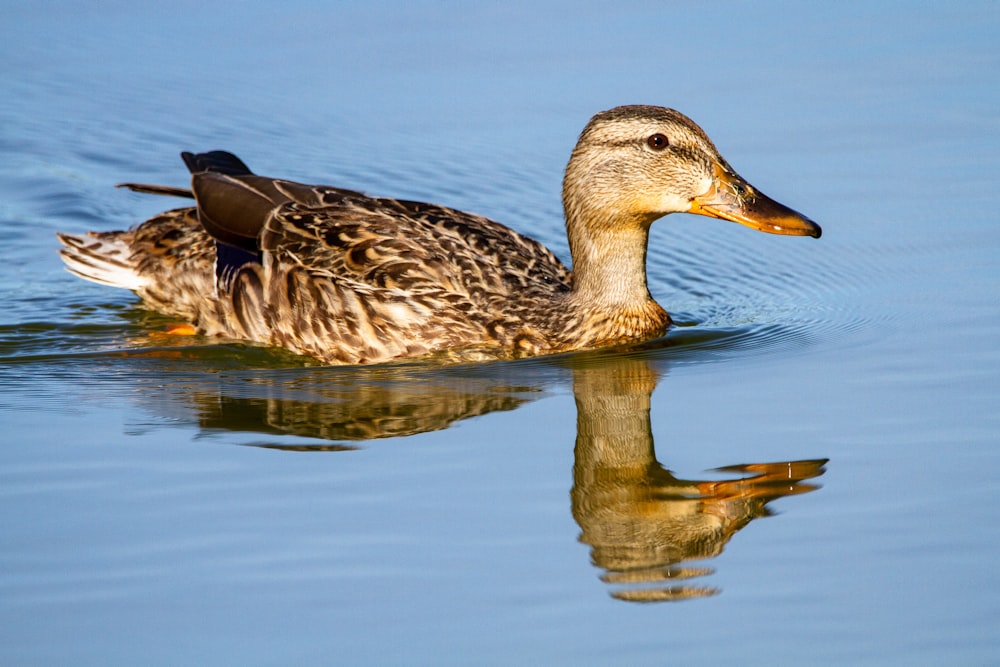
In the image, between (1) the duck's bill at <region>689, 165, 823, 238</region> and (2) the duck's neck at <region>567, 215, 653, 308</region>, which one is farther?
(2) the duck's neck at <region>567, 215, 653, 308</region>

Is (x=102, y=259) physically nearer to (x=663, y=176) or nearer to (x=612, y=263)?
(x=612, y=263)

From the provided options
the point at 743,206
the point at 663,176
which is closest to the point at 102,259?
the point at 663,176

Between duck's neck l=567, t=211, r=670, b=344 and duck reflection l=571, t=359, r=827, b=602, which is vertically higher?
duck's neck l=567, t=211, r=670, b=344

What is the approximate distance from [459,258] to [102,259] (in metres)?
2.87

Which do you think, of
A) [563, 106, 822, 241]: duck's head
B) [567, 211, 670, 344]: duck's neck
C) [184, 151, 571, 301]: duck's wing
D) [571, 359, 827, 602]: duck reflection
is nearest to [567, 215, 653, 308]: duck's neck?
[567, 211, 670, 344]: duck's neck

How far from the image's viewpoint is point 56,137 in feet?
45.5

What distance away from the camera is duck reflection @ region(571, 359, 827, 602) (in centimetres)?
615

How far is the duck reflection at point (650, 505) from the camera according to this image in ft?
20.2

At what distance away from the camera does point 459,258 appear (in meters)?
9.74

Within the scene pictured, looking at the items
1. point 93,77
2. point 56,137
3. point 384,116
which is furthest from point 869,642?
point 93,77

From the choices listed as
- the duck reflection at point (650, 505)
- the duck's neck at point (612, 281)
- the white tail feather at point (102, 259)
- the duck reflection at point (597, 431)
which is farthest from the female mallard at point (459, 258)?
the duck reflection at point (650, 505)

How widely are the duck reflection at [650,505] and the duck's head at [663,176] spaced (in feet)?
5.64

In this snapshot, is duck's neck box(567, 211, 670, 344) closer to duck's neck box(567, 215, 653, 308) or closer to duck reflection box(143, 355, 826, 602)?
duck's neck box(567, 215, 653, 308)

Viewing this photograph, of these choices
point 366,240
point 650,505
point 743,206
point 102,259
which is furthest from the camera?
point 102,259
